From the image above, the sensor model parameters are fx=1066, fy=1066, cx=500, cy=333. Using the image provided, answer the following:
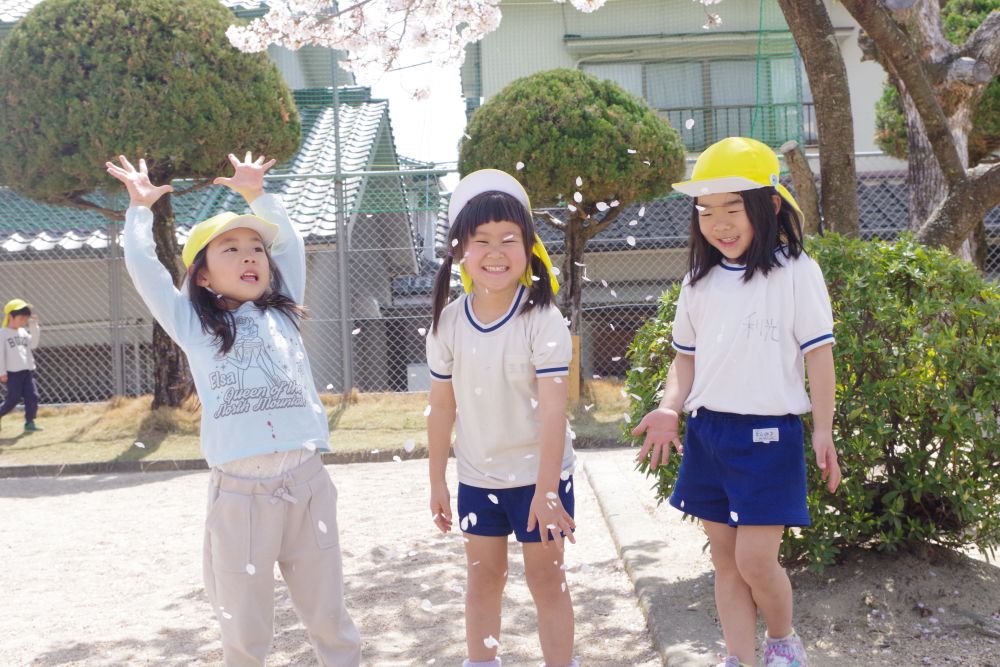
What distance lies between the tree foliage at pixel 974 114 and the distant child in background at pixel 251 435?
24.6 feet

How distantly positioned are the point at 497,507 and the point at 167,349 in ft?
23.0

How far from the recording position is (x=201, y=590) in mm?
4391

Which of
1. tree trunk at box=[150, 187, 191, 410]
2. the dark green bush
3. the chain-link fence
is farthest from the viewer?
the chain-link fence

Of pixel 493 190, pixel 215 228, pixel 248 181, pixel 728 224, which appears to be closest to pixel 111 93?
pixel 248 181

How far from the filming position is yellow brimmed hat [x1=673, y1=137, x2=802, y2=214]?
2.77 m

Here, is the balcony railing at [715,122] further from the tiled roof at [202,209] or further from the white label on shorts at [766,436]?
the white label on shorts at [766,436]

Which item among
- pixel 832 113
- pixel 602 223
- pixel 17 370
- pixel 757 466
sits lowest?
pixel 17 370

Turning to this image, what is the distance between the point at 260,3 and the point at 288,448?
11.2 meters

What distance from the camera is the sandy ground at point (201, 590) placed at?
3.55 m

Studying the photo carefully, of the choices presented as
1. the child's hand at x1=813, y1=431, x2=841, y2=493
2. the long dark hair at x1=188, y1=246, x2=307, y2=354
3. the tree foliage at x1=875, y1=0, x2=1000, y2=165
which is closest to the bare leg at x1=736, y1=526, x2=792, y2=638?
the child's hand at x1=813, y1=431, x2=841, y2=493

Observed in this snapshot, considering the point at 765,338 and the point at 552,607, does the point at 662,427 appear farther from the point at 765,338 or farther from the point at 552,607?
the point at 552,607

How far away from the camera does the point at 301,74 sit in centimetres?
1514

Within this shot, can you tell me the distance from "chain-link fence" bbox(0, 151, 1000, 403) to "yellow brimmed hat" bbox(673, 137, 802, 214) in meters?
7.65

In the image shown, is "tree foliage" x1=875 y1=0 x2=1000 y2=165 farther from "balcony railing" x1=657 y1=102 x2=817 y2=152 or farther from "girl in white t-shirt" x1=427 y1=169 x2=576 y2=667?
"girl in white t-shirt" x1=427 y1=169 x2=576 y2=667
